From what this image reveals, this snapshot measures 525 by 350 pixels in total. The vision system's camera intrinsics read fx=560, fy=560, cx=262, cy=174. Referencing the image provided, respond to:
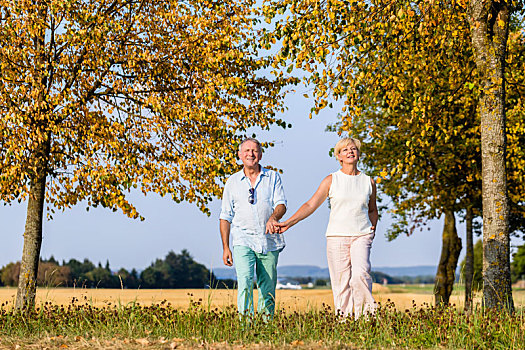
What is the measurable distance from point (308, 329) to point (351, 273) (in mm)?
935

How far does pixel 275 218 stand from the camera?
284 inches

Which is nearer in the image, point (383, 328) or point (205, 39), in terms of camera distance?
point (383, 328)

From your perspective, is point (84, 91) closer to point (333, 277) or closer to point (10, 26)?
point (10, 26)

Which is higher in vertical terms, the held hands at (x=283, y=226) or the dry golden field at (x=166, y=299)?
the held hands at (x=283, y=226)

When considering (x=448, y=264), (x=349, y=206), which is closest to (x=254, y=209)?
(x=349, y=206)

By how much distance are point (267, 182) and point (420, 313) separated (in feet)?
9.71

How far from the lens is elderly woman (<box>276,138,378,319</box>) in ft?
24.3

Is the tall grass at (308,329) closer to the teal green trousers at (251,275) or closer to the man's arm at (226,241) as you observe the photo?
the teal green trousers at (251,275)

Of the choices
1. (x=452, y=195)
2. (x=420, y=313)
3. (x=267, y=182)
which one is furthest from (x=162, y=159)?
(x=452, y=195)

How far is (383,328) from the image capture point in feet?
23.7

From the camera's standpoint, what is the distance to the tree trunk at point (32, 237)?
1237cm

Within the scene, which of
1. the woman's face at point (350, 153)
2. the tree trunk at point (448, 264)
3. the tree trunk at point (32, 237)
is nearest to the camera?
the woman's face at point (350, 153)

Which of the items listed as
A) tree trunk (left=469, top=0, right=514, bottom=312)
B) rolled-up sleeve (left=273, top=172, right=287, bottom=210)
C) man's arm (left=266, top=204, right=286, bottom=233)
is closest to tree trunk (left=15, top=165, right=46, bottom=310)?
rolled-up sleeve (left=273, top=172, right=287, bottom=210)

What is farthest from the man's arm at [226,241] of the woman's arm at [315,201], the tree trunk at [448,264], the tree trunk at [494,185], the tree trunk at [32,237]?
the tree trunk at [448,264]
